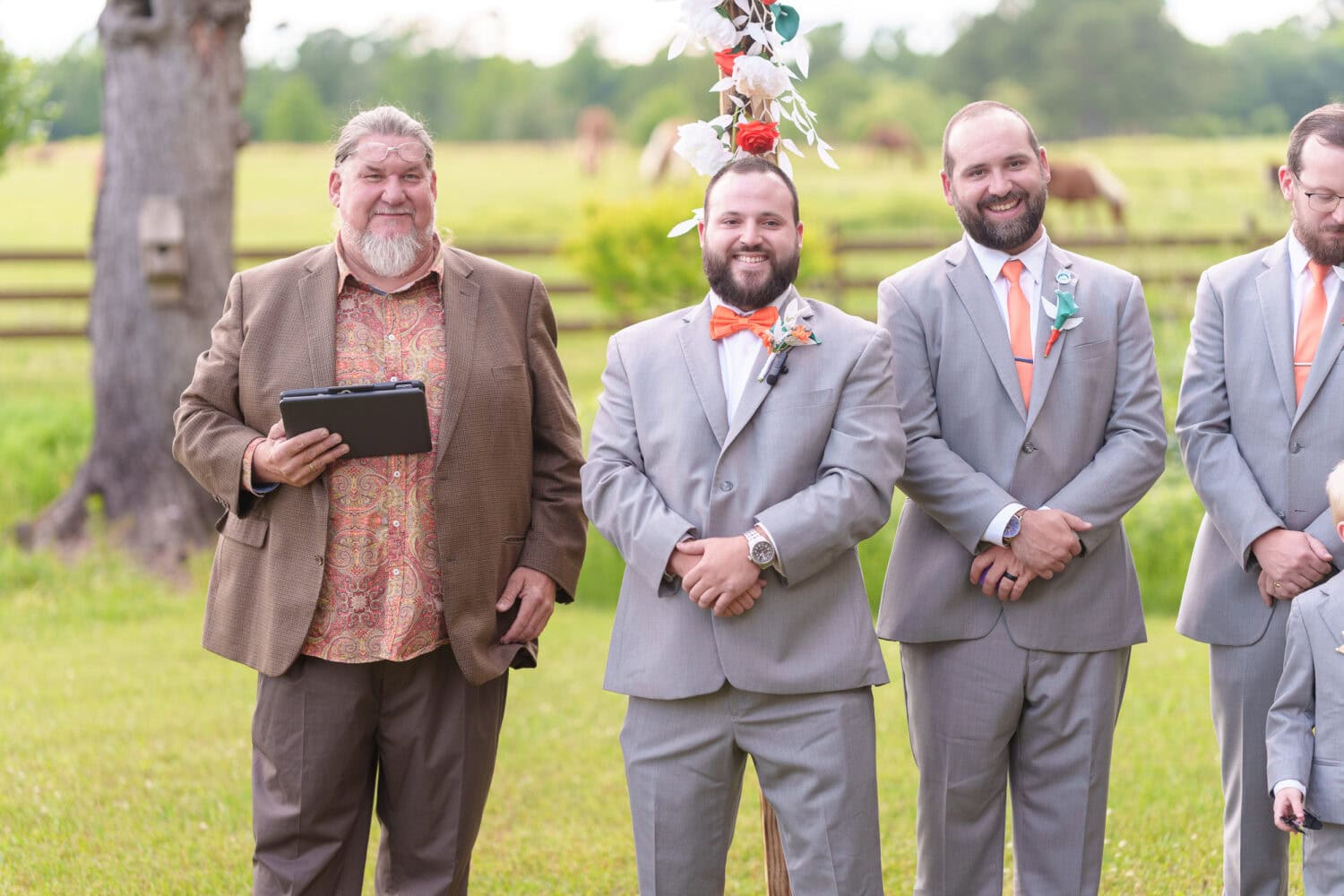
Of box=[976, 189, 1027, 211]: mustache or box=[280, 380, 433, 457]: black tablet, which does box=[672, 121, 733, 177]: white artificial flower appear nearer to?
box=[976, 189, 1027, 211]: mustache

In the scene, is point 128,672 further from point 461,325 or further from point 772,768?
point 772,768

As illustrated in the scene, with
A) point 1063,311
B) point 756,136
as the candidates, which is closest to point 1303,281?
point 1063,311

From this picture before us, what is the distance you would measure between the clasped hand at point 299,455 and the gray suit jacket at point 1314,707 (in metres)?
2.24

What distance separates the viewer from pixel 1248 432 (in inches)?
145

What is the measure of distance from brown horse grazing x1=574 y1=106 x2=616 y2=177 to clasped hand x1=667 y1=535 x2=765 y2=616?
76.7 ft

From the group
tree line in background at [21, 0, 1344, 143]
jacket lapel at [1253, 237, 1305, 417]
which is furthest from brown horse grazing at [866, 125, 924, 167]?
jacket lapel at [1253, 237, 1305, 417]

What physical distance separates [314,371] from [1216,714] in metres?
2.46

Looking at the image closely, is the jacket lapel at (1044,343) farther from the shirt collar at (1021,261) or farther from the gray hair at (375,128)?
the gray hair at (375,128)

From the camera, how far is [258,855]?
3.69m

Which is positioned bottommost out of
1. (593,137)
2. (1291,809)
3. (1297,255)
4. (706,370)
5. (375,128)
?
(1291,809)

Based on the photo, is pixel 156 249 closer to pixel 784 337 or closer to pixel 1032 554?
pixel 784 337

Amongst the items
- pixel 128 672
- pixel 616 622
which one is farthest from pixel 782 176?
pixel 128 672

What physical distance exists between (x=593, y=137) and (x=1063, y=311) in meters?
23.3

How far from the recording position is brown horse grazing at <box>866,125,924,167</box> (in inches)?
944
